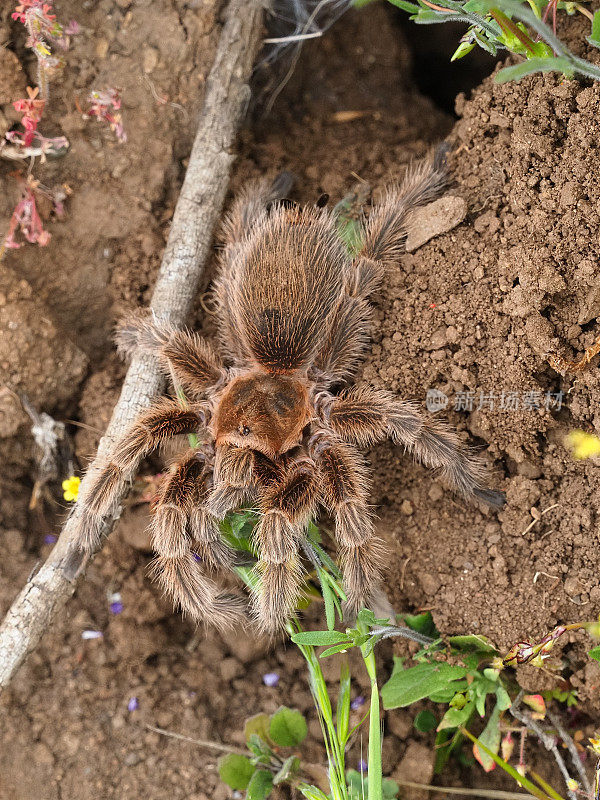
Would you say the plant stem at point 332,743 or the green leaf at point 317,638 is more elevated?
the green leaf at point 317,638

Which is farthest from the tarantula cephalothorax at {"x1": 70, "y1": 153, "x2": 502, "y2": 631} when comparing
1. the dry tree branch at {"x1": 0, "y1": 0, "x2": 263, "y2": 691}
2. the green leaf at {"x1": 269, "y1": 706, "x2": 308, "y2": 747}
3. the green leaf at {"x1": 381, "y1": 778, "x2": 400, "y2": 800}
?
the green leaf at {"x1": 381, "y1": 778, "x2": 400, "y2": 800}

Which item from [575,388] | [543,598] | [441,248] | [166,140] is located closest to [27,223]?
[166,140]

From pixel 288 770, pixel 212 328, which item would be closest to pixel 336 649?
pixel 288 770

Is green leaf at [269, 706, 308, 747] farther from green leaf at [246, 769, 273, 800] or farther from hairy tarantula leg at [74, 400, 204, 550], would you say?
hairy tarantula leg at [74, 400, 204, 550]

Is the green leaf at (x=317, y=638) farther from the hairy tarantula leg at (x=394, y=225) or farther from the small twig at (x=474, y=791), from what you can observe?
the hairy tarantula leg at (x=394, y=225)

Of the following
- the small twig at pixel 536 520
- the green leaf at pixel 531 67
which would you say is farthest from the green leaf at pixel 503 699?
the green leaf at pixel 531 67
